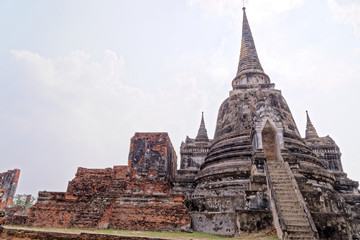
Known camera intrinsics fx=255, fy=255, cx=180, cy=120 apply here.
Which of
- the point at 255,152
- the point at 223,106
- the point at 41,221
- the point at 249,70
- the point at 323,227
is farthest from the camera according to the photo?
the point at 249,70

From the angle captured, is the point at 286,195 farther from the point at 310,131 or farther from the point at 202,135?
the point at 310,131

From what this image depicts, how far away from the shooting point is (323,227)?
6.42 m

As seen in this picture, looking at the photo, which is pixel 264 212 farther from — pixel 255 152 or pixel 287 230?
pixel 255 152

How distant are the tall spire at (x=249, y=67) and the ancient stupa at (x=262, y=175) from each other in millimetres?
60

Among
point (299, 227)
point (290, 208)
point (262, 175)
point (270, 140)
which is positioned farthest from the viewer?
point (270, 140)

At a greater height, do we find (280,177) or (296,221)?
(280,177)

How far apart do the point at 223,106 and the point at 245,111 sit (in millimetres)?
1933

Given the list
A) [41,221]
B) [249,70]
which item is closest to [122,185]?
[41,221]

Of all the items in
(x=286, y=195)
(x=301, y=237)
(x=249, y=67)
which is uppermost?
(x=249, y=67)

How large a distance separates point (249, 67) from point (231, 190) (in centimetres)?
924

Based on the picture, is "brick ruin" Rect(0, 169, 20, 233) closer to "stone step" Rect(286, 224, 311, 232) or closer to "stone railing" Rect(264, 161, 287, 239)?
"stone railing" Rect(264, 161, 287, 239)

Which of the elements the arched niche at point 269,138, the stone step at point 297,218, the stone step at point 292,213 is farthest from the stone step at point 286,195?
the arched niche at point 269,138

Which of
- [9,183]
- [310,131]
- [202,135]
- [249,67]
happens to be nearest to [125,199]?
[202,135]

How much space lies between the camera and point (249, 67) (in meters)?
16.3
